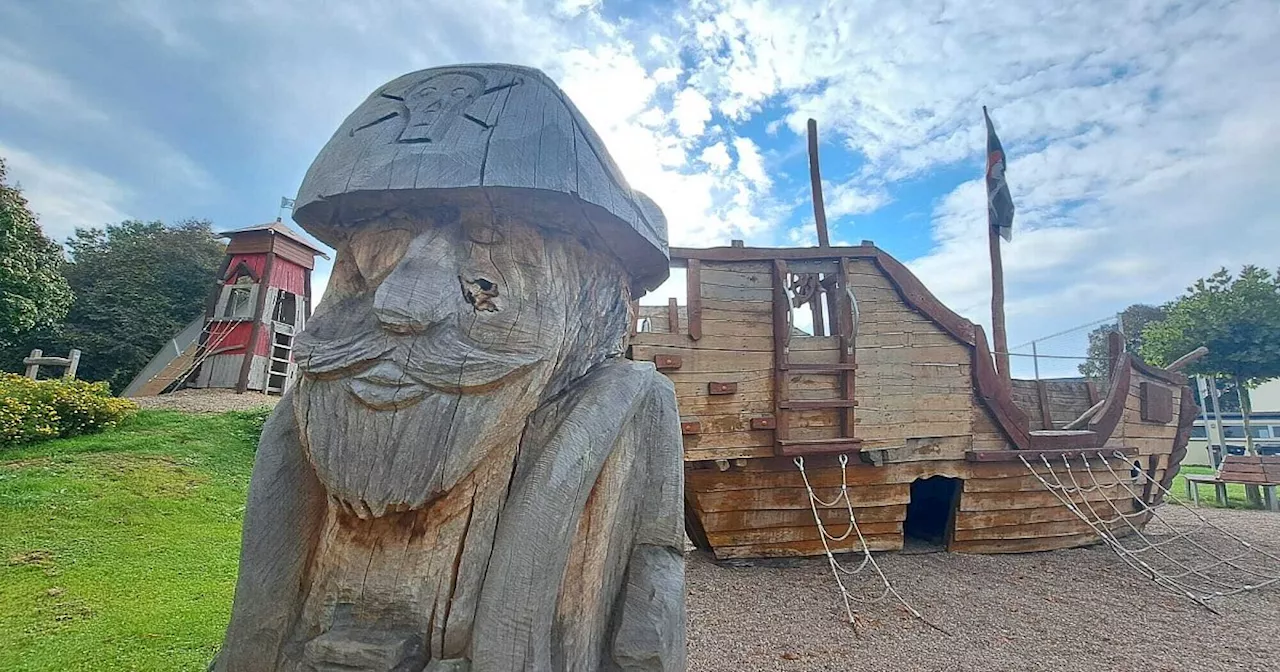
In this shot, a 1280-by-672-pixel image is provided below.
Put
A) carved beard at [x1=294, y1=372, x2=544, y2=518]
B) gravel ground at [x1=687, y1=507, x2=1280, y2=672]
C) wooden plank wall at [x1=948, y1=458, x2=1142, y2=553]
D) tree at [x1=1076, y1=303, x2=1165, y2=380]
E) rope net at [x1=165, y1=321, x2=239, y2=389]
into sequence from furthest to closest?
1. tree at [x1=1076, y1=303, x2=1165, y2=380]
2. rope net at [x1=165, y1=321, x2=239, y2=389]
3. wooden plank wall at [x1=948, y1=458, x2=1142, y2=553]
4. gravel ground at [x1=687, y1=507, x2=1280, y2=672]
5. carved beard at [x1=294, y1=372, x2=544, y2=518]

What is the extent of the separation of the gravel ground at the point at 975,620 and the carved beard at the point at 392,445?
11.4 feet

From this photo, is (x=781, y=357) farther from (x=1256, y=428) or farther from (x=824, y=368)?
(x=1256, y=428)

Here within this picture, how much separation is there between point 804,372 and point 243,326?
1454 centimetres

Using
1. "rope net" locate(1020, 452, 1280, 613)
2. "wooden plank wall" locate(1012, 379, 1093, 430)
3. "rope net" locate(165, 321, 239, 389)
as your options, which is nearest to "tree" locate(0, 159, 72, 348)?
"rope net" locate(165, 321, 239, 389)

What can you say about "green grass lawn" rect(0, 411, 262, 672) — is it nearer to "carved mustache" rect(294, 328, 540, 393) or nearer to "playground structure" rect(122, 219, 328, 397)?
"carved mustache" rect(294, 328, 540, 393)

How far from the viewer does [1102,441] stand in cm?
679

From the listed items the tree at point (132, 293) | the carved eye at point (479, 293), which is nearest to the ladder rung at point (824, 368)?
the carved eye at point (479, 293)

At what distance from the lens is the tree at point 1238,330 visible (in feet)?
41.6

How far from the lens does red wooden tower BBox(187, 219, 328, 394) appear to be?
1484 centimetres

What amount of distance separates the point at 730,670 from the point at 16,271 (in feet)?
57.2

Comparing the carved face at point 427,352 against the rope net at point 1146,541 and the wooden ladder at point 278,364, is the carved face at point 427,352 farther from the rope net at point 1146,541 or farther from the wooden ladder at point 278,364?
the wooden ladder at point 278,364

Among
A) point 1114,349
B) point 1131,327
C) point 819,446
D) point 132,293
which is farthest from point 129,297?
point 1131,327

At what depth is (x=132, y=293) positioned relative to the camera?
19.3 meters

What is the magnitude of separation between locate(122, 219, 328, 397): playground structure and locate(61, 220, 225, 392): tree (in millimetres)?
3834
